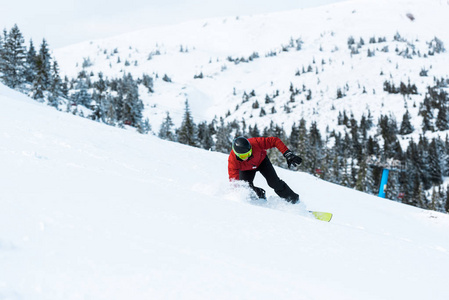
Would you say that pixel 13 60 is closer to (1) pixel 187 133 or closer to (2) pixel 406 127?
(1) pixel 187 133

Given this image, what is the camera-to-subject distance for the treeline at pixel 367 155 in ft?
179

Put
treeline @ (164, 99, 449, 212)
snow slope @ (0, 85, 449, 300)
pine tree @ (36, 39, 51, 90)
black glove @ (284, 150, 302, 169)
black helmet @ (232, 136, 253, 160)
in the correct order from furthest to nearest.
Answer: treeline @ (164, 99, 449, 212)
pine tree @ (36, 39, 51, 90)
black helmet @ (232, 136, 253, 160)
black glove @ (284, 150, 302, 169)
snow slope @ (0, 85, 449, 300)

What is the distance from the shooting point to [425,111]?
95.2 meters

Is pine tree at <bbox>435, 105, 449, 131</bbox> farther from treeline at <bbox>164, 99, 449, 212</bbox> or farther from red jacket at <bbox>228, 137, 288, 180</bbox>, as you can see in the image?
red jacket at <bbox>228, 137, 288, 180</bbox>

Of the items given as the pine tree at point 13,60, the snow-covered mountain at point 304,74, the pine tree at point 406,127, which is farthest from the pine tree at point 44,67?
the pine tree at point 406,127

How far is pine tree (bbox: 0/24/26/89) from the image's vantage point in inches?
1678

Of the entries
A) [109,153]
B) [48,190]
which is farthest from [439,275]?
[109,153]

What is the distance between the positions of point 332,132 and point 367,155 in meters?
24.8

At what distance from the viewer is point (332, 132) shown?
9856cm

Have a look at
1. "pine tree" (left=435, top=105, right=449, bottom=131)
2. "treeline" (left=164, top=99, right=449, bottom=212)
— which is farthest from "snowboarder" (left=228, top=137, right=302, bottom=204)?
"pine tree" (left=435, top=105, right=449, bottom=131)

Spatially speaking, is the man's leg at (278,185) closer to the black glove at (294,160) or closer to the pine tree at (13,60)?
the black glove at (294,160)

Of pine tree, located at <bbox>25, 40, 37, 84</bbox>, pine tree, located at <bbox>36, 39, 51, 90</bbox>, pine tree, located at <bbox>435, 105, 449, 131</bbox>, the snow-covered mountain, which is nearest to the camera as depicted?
pine tree, located at <bbox>36, 39, 51, 90</bbox>

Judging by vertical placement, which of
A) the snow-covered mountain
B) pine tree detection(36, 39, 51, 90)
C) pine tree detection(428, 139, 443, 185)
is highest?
the snow-covered mountain

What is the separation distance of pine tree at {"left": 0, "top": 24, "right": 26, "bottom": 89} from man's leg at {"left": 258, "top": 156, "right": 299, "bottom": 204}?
43555 millimetres
